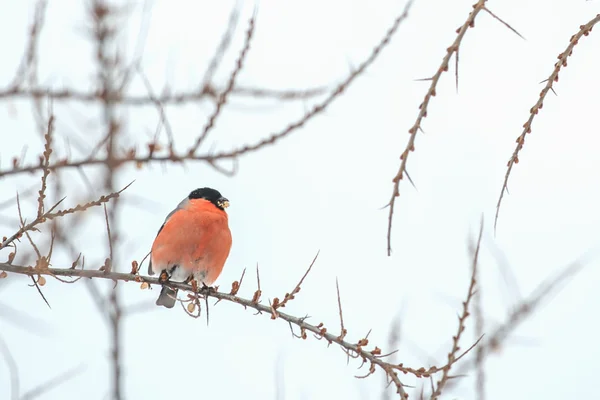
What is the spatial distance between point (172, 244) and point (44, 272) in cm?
275

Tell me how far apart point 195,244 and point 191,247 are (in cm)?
4

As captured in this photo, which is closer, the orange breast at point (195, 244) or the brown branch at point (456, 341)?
the brown branch at point (456, 341)

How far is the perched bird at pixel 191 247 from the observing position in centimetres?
520

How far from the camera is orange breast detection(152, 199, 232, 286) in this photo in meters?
5.20

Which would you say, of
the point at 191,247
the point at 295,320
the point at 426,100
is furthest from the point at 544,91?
the point at 191,247

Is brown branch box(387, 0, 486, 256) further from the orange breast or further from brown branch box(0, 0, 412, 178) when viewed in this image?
the orange breast

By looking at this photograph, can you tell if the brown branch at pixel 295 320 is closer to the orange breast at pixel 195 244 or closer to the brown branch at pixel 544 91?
the brown branch at pixel 544 91

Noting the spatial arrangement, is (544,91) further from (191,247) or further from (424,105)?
(191,247)

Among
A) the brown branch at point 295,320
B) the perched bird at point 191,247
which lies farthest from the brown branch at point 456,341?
the perched bird at point 191,247

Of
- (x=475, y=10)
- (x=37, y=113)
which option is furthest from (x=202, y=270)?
(x=475, y=10)

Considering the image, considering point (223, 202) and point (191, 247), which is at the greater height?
point (223, 202)

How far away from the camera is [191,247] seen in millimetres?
5211

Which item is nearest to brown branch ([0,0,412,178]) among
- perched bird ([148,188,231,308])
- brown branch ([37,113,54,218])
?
brown branch ([37,113,54,218])

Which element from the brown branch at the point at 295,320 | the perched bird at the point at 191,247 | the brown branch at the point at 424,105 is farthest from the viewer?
the perched bird at the point at 191,247
